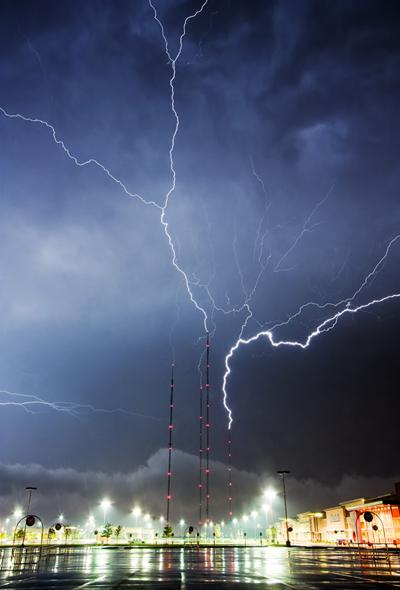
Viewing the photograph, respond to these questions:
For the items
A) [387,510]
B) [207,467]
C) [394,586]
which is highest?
[207,467]

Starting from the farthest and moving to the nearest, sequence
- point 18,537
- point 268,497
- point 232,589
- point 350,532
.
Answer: point 18,537, point 350,532, point 268,497, point 232,589

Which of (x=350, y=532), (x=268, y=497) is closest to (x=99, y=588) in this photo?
(x=268, y=497)

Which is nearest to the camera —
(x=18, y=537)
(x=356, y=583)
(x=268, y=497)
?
(x=356, y=583)

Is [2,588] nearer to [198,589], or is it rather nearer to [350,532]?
[198,589]

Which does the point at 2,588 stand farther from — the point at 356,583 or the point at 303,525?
the point at 303,525

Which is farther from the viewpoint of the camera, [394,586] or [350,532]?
[350,532]

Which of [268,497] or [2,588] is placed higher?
[268,497]

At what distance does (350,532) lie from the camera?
77.4 m

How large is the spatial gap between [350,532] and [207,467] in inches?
2397

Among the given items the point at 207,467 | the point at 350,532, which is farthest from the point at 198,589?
the point at 207,467

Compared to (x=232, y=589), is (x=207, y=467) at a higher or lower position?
higher

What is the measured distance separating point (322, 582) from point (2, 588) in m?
9.16

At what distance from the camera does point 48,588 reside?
530 inches

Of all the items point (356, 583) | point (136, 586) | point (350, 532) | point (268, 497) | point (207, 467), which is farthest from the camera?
point (207, 467)
